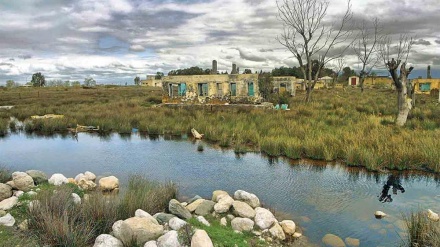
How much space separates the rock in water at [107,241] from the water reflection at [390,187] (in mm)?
5527

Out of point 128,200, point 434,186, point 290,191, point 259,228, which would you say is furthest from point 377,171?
point 128,200

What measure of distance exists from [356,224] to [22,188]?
6522 mm

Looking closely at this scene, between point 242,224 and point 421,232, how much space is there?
261cm

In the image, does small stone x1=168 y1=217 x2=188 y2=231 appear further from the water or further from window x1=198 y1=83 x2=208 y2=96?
window x1=198 y1=83 x2=208 y2=96

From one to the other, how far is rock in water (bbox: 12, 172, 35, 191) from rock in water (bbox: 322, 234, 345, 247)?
579cm

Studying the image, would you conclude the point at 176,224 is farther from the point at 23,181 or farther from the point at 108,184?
the point at 23,181

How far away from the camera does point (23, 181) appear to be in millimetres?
7055

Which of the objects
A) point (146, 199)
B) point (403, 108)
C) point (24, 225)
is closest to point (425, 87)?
point (403, 108)

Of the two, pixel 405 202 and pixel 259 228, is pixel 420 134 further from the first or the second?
pixel 259 228

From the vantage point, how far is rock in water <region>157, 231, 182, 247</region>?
427cm

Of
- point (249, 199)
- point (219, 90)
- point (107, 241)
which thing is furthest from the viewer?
point (219, 90)

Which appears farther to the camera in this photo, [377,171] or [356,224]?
[377,171]

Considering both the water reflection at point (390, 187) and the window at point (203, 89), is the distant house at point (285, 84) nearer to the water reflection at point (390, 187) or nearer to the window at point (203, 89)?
the window at point (203, 89)

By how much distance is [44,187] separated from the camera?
6.99 metres
